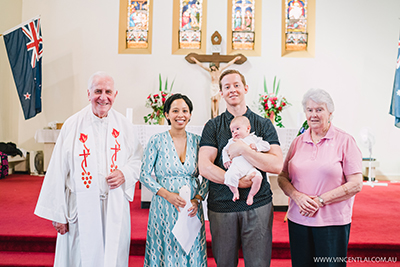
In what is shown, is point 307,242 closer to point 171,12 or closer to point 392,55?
point 171,12

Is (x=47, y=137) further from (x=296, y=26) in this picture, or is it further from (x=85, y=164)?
(x=296, y=26)

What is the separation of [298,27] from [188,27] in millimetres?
2671

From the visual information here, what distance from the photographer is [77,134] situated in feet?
6.83

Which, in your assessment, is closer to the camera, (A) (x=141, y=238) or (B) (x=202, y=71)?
(A) (x=141, y=238)

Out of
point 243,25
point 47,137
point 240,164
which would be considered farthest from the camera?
point 243,25

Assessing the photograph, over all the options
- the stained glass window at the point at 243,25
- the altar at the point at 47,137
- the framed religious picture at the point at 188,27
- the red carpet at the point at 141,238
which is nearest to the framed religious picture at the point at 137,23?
the framed religious picture at the point at 188,27

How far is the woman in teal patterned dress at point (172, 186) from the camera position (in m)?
2.00

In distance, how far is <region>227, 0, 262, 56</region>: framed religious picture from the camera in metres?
7.36

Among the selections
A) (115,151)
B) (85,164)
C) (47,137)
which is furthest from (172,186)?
(47,137)

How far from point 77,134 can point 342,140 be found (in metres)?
1.72

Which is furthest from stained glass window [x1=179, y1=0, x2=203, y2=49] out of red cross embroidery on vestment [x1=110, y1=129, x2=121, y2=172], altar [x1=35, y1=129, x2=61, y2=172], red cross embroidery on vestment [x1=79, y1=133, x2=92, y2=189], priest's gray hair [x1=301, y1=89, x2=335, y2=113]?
priest's gray hair [x1=301, y1=89, x2=335, y2=113]

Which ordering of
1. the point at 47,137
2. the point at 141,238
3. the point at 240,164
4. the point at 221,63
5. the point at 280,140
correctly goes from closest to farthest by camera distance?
the point at 240,164
the point at 141,238
the point at 280,140
the point at 47,137
the point at 221,63

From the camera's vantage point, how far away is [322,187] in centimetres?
184

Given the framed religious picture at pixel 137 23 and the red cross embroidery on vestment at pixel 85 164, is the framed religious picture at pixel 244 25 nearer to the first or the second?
the framed religious picture at pixel 137 23
